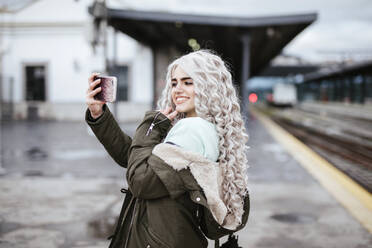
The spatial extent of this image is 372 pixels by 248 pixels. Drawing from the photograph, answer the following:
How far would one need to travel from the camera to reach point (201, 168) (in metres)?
1.75

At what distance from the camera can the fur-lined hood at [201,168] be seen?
1.71 meters

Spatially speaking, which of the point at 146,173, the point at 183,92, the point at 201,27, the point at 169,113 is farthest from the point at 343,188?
the point at 201,27

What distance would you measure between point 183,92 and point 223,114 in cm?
21

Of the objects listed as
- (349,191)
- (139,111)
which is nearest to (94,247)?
(349,191)

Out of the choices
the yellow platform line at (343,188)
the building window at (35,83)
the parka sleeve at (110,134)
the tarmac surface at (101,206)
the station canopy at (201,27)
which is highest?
the station canopy at (201,27)

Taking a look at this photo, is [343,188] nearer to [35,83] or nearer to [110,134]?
[110,134]

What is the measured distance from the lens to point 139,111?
69.1 ft

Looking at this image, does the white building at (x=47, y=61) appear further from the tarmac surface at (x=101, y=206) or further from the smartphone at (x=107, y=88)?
the smartphone at (x=107, y=88)

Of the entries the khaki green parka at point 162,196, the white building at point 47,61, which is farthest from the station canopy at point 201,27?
the khaki green parka at point 162,196

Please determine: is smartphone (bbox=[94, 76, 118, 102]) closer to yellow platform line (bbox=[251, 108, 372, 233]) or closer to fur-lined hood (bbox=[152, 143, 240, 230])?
fur-lined hood (bbox=[152, 143, 240, 230])

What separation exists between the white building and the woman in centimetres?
1960

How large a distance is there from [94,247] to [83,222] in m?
0.80

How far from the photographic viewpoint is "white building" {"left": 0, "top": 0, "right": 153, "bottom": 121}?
21.9m

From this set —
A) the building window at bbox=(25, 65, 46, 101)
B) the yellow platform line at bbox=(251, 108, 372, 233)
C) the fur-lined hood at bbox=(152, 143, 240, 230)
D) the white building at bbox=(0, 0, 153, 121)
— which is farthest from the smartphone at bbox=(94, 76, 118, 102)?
the building window at bbox=(25, 65, 46, 101)
